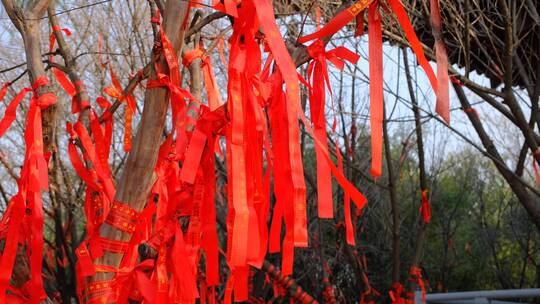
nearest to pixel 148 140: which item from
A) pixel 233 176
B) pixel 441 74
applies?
pixel 233 176

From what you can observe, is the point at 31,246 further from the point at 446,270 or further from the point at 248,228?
the point at 446,270

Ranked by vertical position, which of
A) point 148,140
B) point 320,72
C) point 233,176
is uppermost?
point 320,72

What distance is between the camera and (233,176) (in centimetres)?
117

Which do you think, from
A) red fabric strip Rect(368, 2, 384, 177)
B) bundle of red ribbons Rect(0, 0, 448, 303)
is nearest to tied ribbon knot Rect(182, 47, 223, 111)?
bundle of red ribbons Rect(0, 0, 448, 303)

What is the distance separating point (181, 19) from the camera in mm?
1457

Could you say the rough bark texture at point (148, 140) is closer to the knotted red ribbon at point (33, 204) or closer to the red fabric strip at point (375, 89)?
the knotted red ribbon at point (33, 204)

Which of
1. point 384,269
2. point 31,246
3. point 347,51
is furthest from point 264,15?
point 384,269

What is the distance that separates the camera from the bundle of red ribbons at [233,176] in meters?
1.11

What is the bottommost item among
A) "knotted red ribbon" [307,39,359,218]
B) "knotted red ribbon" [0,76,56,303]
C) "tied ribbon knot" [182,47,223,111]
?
"knotted red ribbon" [0,76,56,303]

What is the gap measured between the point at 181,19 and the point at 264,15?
1.30 ft

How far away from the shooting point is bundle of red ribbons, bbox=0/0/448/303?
1114 millimetres

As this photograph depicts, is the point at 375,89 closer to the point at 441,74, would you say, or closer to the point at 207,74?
the point at 441,74

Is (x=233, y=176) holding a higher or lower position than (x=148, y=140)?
lower

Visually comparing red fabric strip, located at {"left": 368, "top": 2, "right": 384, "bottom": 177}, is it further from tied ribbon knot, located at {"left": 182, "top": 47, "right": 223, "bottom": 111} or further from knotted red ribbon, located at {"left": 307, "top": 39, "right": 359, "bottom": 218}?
tied ribbon knot, located at {"left": 182, "top": 47, "right": 223, "bottom": 111}
